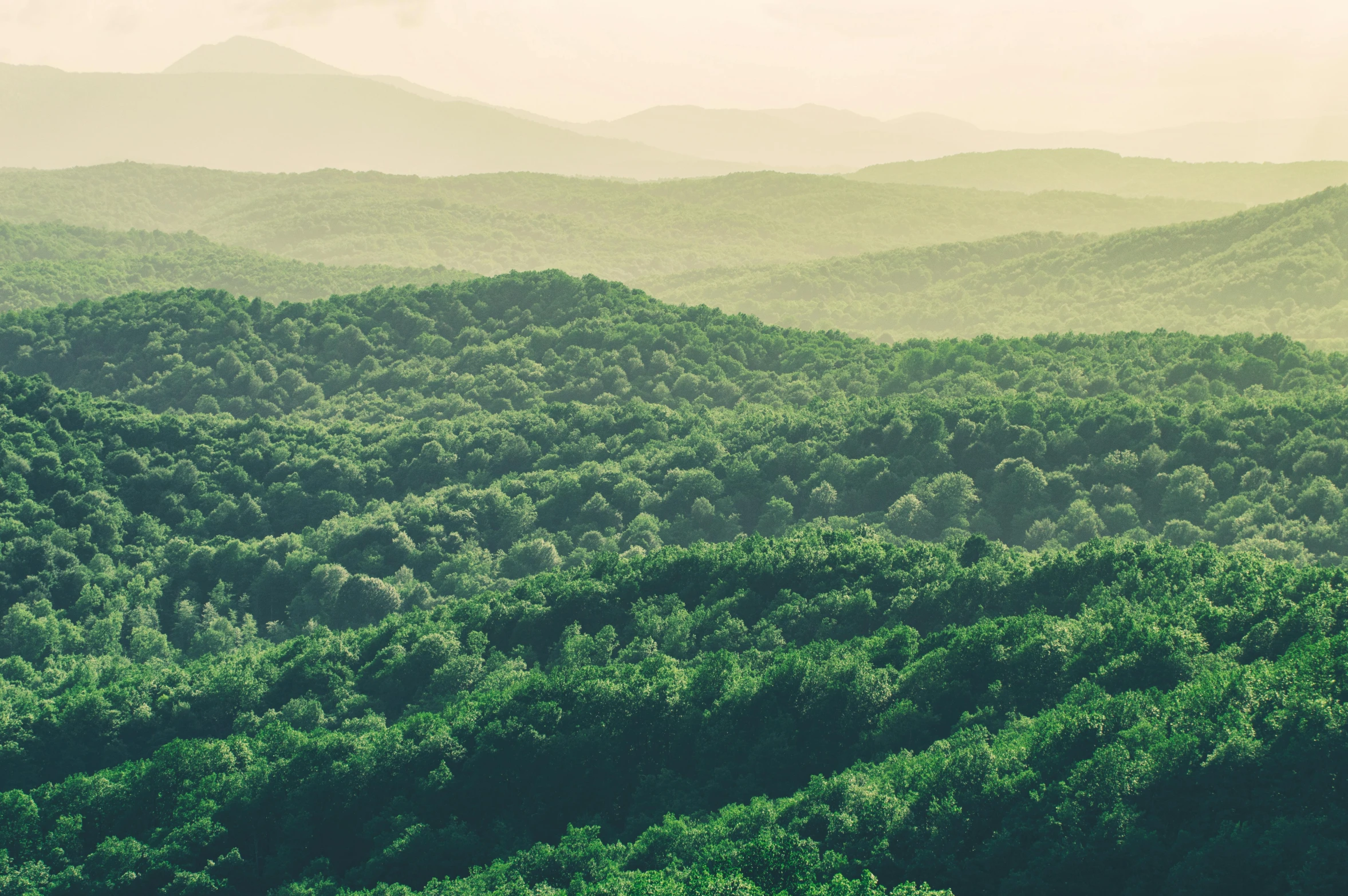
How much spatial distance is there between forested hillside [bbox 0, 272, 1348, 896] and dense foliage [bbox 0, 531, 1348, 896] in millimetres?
171

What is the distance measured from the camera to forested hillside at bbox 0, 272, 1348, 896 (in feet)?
126

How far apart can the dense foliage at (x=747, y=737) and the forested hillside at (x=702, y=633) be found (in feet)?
0.56

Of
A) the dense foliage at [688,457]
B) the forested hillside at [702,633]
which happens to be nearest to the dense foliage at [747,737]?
the forested hillside at [702,633]

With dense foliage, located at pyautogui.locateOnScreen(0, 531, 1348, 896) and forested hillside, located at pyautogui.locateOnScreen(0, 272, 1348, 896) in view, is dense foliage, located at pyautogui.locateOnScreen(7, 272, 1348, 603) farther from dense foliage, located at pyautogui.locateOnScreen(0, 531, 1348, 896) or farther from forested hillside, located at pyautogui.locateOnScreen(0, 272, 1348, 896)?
dense foliage, located at pyautogui.locateOnScreen(0, 531, 1348, 896)

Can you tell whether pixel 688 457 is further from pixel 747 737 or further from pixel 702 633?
pixel 747 737

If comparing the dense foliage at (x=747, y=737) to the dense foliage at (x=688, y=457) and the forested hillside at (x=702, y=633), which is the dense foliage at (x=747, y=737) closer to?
the forested hillside at (x=702, y=633)

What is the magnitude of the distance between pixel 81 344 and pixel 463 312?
151 ft

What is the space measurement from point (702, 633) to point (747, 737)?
1226 cm

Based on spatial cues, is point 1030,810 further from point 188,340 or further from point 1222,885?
point 188,340

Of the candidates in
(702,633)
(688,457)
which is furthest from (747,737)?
(688,457)

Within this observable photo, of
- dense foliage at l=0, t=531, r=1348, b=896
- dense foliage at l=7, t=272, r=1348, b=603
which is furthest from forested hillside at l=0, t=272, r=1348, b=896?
dense foliage at l=7, t=272, r=1348, b=603

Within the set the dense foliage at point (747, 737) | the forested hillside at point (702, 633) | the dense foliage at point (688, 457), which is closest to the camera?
the dense foliage at point (747, 737)

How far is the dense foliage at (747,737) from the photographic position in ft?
121

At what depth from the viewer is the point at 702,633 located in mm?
61594
